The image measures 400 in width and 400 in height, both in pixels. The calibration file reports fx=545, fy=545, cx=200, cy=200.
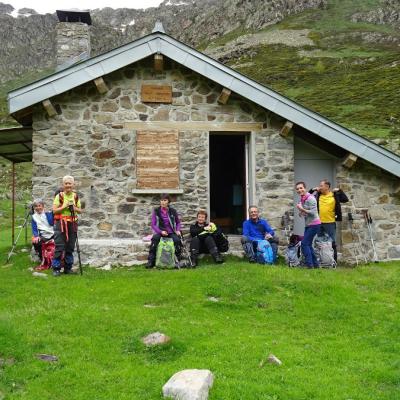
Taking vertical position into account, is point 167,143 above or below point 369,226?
above

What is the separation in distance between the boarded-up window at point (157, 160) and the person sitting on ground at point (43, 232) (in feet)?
6.23

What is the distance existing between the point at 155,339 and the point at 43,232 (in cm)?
512

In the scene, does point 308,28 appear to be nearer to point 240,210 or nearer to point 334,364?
point 240,210

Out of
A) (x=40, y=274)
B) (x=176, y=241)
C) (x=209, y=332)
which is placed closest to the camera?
(x=209, y=332)

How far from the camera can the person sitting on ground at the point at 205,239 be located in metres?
10.5

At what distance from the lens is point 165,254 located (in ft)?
Result: 33.4

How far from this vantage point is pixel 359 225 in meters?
11.6

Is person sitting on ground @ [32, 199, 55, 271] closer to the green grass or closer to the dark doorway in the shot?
the green grass

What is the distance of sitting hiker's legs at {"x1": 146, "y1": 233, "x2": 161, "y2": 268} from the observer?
1026 centimetres

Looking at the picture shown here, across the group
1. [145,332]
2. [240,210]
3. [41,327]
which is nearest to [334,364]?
[145,332]

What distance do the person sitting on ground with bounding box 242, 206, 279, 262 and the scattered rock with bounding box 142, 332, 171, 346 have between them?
4.55 metres

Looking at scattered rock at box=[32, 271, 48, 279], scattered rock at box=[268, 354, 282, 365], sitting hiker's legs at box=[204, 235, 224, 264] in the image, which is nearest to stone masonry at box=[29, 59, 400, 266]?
sitting hiker's legs at box=[204, 235, 224, 264]

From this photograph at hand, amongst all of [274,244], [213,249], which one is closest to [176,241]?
[213,249]

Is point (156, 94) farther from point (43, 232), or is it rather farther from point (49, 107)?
point (43, 232)
